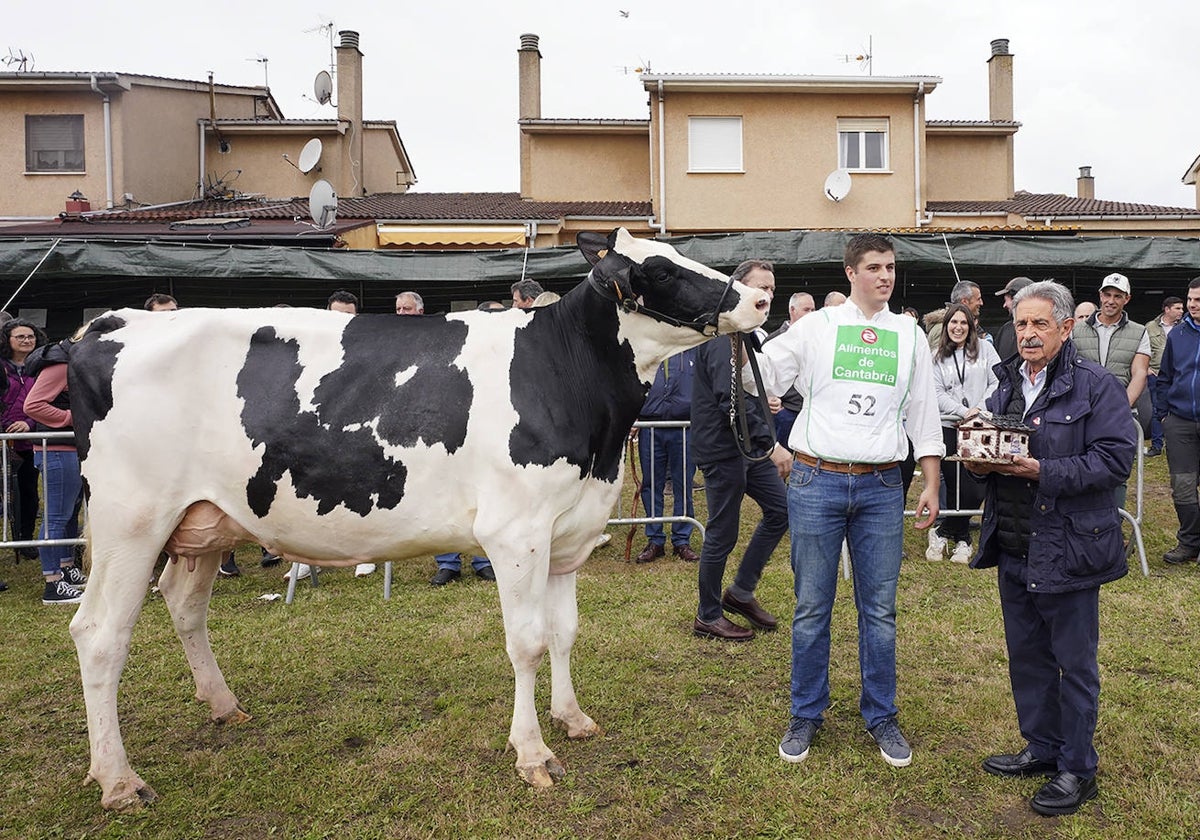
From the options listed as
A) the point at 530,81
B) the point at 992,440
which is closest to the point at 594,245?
the point at 992,440

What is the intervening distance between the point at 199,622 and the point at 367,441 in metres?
1.57

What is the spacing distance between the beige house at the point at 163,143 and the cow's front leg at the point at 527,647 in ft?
75.9

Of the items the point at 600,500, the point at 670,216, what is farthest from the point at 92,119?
the point at 600,500

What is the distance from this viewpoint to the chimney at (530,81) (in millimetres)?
25547

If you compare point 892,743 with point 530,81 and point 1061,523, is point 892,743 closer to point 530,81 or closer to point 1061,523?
point 1061,523

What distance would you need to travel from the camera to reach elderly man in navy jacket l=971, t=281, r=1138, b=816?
329 centimetres

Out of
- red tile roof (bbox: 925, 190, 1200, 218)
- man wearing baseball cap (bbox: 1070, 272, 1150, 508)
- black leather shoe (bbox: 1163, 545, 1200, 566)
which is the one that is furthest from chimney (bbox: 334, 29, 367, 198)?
black leather shoe (bbox: 1163, 545, 1200, 566)

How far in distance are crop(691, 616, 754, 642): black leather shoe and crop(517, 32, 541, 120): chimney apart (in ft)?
75.2

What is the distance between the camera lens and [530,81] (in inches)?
1011

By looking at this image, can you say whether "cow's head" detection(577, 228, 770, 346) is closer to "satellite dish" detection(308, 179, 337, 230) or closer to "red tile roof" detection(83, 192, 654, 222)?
"satellite dish" detection(308, 179, 337, 230)

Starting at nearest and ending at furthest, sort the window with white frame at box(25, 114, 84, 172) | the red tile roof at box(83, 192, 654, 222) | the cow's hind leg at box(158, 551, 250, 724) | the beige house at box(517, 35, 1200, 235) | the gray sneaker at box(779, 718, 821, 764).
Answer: the gray sneaker at box(779, 718, 821, 764)
the cow's hind leg at box(158, 551, 250, 724)
the red tile roof at box(83, 192, 654, 222)
the beige house at box(517, 35, 1200, 235)
the window with white frame at box(25, 114, 84, 172)

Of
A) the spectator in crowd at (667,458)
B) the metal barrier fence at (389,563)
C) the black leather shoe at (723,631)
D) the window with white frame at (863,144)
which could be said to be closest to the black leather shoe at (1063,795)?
the black leather shoe at (723,631)

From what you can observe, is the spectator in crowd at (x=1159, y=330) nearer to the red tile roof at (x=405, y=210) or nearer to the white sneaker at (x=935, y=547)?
the white sneaker at (x=935, y=547)

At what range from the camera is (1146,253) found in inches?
476
